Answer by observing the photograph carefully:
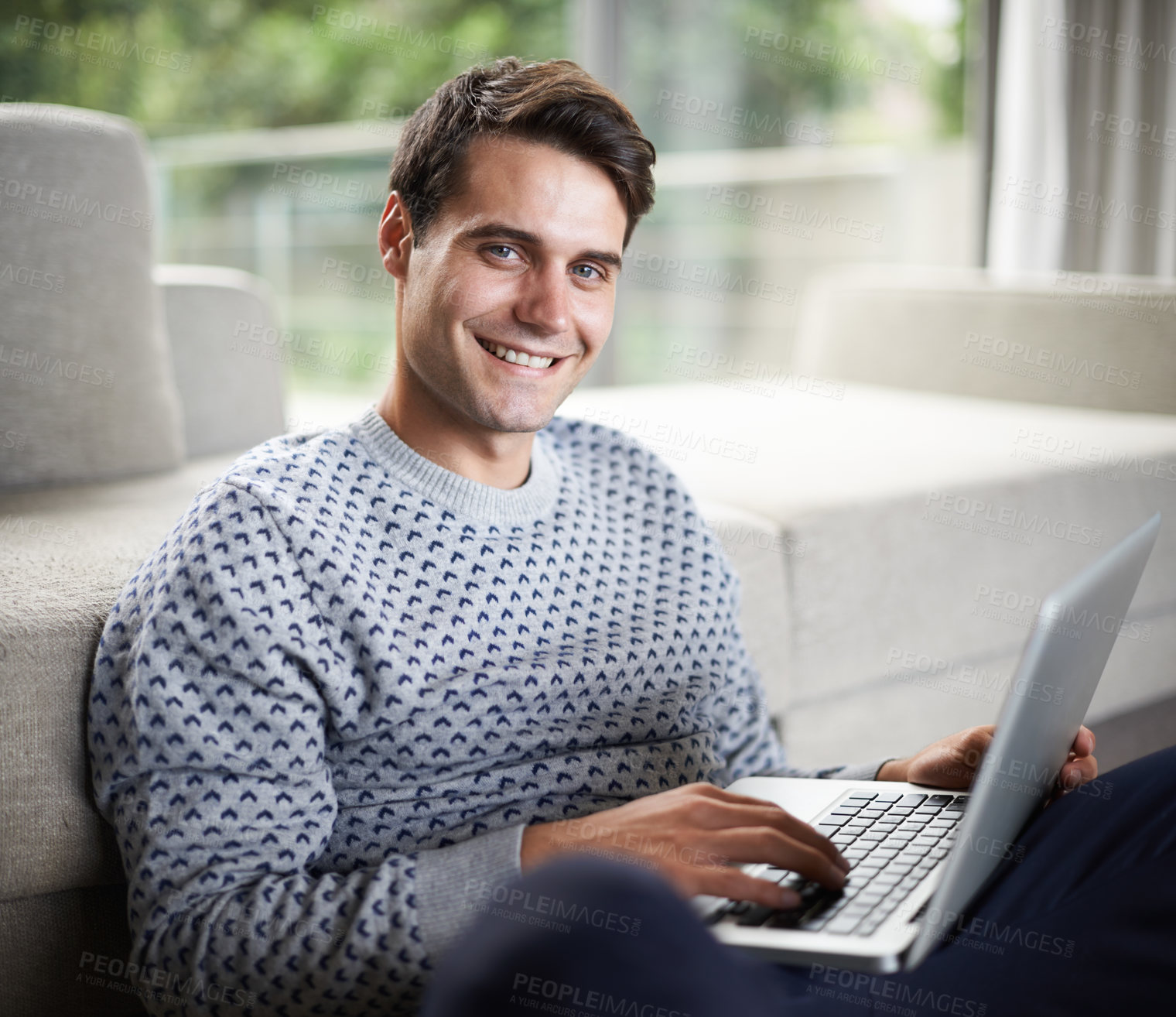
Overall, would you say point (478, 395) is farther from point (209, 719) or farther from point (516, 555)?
point (209, 719)

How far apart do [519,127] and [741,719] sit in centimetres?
62

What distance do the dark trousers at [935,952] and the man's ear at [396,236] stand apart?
2.01 ft

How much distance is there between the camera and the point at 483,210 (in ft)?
3.19

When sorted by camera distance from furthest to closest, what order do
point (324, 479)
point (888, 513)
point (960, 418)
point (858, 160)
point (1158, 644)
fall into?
1. point (858, 160)
2. point (960, 418)
3. point (1158, 644)
4. point (888, 513)
5. point (324, 479)

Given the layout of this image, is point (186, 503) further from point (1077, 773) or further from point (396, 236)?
point (1077, 773)

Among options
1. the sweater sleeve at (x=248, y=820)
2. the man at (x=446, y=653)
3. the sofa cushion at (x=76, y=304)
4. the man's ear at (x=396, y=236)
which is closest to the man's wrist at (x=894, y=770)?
the man at (x=446, y=653)

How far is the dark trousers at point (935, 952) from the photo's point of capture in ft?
1.63

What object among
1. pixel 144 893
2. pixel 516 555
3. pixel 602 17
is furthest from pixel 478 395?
pixel 602 17

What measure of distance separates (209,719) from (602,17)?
3.30 m

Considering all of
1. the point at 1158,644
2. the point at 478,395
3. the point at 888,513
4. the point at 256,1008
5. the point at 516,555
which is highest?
the point at 478,395

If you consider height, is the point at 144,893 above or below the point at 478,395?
below

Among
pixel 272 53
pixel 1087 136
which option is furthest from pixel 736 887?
pixel 272 53

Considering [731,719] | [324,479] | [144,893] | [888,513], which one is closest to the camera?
[144,893]

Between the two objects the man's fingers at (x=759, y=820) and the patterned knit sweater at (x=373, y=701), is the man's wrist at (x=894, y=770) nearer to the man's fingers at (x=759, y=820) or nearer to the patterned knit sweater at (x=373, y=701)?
the patterned knit sweater at (x=373, y=701)
